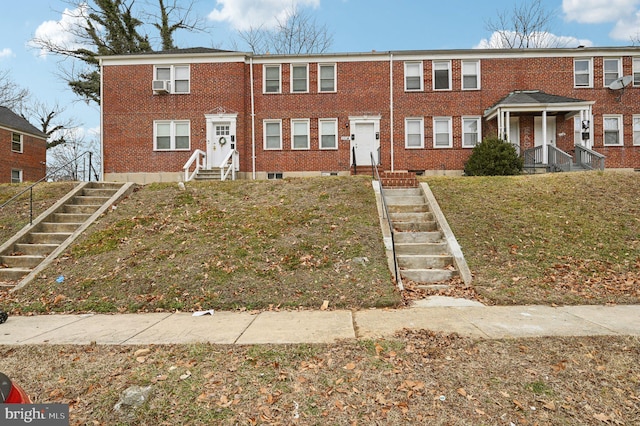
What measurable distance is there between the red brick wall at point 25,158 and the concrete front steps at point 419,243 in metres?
28.5

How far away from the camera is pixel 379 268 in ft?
23.3

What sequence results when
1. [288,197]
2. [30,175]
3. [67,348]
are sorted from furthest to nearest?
[30,175] < [288,197] < [67,348]

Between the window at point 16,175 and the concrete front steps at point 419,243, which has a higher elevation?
the window at point 16,175

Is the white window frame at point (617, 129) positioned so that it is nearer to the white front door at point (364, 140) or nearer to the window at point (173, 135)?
the white front door at point (364, 140)

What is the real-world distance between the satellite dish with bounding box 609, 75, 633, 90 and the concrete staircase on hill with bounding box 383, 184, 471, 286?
51.3 feet

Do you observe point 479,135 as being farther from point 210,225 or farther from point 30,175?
point 30,175

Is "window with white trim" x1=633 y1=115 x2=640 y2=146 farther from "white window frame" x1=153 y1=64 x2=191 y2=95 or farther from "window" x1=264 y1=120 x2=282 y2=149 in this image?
"white window frame" x1=153 y1=64 x2=191 y2=95

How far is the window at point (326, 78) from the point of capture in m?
19.5

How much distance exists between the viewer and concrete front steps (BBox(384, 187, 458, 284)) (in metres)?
7.26

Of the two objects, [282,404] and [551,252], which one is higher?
[551,252]

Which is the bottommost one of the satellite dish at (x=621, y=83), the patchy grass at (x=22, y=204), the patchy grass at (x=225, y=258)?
the patchy grass at (x=225, y=258)

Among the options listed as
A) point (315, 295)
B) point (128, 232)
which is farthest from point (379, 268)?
point (128, 232)

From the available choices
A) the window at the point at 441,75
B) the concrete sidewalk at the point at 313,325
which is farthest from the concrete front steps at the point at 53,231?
the window at the point at 441,75

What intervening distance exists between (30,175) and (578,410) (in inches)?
1379
